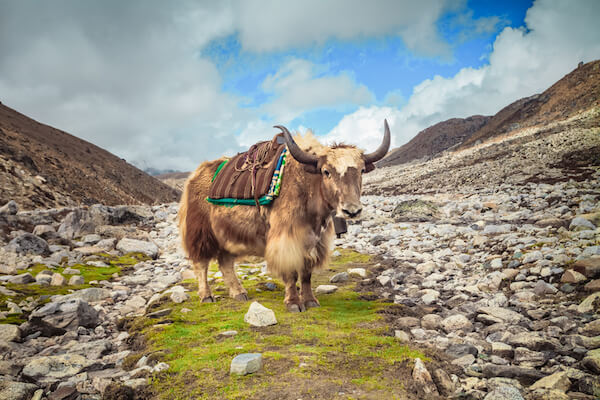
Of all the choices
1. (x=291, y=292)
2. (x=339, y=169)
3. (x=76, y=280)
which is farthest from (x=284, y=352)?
(x=76, y=280)

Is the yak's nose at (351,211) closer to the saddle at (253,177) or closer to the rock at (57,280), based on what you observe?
the saddle at (253,177)

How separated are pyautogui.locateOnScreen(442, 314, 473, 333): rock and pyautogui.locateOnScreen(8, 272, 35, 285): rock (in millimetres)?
7617

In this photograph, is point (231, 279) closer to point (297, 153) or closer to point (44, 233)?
point (297, 153)

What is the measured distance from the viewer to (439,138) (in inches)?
3841

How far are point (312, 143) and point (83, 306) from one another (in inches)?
171

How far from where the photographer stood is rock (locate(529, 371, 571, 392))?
8.20 ft

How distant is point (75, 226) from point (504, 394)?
1338 centimetres

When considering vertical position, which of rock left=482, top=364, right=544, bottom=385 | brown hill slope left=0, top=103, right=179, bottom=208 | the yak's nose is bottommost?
rock left=482, top=364, right=544, bottom=385

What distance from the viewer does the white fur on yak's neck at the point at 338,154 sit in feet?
16.0

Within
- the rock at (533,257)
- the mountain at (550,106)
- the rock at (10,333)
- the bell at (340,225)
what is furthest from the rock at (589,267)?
the mountain at (550,106)

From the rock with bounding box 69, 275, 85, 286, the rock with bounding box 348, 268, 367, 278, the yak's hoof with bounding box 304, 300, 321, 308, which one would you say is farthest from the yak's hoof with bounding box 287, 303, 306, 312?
the rock with bounding box 69, 275, 85, 286

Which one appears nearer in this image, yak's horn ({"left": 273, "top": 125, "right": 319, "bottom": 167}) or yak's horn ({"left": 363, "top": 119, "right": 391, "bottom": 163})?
yak's horn ({"left": 273, "top": 125, "right": 319, "bottom": 167})

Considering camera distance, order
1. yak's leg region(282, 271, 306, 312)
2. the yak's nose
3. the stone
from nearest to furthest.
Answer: the stone
the yak's nose
yak's leg region(282, 271, 306, 312)

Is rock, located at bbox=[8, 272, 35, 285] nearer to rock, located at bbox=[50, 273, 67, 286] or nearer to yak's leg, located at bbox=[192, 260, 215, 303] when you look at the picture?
rock, located at bbox=[50, 273, 67, 286]
